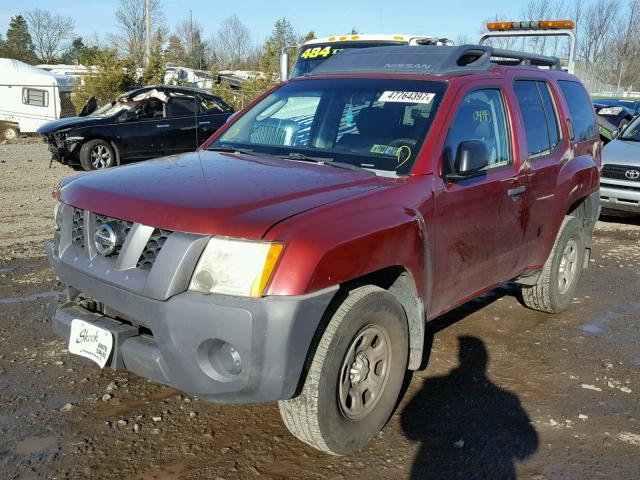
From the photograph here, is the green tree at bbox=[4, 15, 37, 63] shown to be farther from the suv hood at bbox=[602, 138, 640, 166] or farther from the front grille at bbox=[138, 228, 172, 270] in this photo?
the front grille at bbox=[138, 228, 172, 270]

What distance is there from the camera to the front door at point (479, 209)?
3.65 m

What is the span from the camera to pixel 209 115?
1380cm

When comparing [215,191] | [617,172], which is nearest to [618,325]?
[215,191]

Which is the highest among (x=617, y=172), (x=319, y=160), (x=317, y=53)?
(x=317, y=53)

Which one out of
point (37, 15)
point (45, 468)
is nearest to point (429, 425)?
point (45, 468)

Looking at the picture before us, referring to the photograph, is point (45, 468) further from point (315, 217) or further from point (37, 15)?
point (37, 15)

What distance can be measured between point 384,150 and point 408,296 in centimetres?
86

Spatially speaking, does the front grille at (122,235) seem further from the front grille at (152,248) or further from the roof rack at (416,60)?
the roof rack at (416,60)

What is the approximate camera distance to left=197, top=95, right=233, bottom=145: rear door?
13609 millimetres

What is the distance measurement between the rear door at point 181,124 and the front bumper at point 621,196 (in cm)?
790

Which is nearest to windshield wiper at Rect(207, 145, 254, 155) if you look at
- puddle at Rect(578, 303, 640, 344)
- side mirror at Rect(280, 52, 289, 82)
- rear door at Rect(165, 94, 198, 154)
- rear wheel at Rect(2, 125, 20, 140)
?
puddle at Rect(578, 303, 640, 344)

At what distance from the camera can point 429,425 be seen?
357 cm

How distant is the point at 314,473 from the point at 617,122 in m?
16.0

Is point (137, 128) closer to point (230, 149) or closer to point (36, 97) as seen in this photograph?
point (230, 149)
